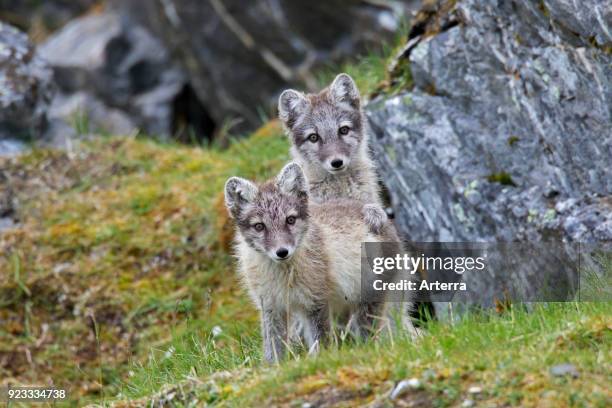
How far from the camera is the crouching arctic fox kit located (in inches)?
248

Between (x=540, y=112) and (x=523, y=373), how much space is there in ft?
10.7

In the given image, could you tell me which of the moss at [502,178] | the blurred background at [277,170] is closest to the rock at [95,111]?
the blurred background at [277,170]

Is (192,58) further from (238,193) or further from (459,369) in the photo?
(459,369)

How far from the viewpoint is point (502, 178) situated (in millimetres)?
7625

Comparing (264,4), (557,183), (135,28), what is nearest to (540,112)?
(557,183)

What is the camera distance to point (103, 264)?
9570 mm

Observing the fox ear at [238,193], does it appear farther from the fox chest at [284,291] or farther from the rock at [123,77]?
the rock at [123,77]

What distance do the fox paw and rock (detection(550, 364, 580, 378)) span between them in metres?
2.80

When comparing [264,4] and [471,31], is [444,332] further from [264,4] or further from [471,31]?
[264,4]

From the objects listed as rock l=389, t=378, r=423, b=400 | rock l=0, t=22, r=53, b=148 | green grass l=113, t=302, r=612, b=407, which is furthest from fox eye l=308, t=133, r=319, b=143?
rock l=0, t=22, r=53, b=148

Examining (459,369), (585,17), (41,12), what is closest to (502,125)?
(585,17)

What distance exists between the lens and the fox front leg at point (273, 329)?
6.24 meters

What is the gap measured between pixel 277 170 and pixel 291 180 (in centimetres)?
320

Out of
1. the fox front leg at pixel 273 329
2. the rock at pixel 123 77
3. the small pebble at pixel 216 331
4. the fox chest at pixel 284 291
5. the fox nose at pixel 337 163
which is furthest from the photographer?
the rock at pixel 123 77
